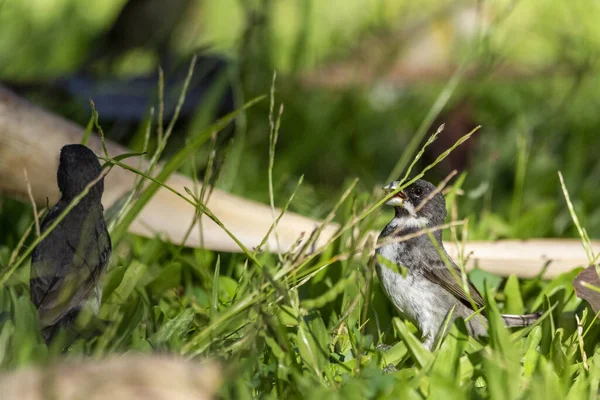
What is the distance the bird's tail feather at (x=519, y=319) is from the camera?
2.48 metres

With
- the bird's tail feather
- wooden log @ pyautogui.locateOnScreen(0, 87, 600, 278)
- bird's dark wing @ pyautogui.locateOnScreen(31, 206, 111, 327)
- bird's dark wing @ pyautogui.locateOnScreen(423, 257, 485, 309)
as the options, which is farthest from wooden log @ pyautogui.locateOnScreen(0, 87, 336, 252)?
bird's dark wing @ pyautogui.locateOnScreen(31, 206, 111, 327)

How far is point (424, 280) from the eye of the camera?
2.78 metres

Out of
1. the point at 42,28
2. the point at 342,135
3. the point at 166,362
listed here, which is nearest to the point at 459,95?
the point at 342,135

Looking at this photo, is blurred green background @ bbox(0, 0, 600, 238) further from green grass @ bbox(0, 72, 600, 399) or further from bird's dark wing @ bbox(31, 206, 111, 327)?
bird's dark wing @ bbox(31, 206, 111, 327)

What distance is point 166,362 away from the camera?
4.58ft

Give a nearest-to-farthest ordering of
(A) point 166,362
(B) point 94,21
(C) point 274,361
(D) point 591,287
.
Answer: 1. (A) point 166,362
2. (C) point 274,361
3. (D) point 591,287
4. (B) point 94,21

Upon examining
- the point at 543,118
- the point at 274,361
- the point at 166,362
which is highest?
the point at 166,362

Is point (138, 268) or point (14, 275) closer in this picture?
point (14, 275)

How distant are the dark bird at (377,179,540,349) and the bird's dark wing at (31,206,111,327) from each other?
0.92 metres

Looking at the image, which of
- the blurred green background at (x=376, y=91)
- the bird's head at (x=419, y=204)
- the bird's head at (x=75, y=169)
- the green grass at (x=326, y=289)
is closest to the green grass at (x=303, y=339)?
the green grass at (x=326, y=289)

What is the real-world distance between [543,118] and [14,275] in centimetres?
388

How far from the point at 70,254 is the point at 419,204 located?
1353 millimetres

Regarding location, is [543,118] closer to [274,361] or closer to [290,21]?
[290,21]

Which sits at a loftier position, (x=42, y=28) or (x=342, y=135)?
(x=42, y=28)
